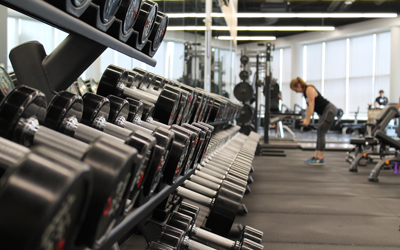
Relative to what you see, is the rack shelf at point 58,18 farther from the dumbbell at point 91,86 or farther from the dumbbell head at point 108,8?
the dumbbell at point 91,86

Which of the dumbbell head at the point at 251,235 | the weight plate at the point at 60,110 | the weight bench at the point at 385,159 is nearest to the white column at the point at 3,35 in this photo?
the weight plate at the point at 60,110

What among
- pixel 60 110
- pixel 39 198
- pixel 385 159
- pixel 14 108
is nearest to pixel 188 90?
pixel 60 110

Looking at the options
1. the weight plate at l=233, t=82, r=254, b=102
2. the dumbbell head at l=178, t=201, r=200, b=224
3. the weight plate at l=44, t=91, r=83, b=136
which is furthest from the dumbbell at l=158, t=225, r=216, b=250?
the weight plate at l=233, t=82, r=254, b=102

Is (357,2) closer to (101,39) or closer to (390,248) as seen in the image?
(390,248)

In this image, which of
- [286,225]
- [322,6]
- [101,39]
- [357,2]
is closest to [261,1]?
[322,6]

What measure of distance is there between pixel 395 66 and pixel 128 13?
1232 centimetres

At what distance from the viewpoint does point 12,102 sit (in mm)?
540

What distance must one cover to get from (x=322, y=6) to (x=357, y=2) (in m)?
1.09

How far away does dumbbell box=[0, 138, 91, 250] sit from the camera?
0.34 m

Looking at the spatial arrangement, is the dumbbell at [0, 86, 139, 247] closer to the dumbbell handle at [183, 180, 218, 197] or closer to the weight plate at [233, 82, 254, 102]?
the dumbbell handle at [183, 180, 218, 197]

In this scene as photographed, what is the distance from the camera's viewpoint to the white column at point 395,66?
1101 cm

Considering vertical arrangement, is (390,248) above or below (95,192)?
below

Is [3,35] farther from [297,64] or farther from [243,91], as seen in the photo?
[297,64]

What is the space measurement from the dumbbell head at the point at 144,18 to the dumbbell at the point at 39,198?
2.23ft
